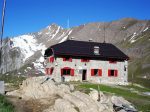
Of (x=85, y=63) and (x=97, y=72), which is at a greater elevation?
(x=85, y=63)

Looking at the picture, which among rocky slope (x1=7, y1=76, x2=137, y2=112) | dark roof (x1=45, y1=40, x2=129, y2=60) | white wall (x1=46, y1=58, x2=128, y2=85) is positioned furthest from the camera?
dark roof (x1=45, y1=40, x2=129, y2=60)

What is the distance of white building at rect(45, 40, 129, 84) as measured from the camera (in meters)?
57.7

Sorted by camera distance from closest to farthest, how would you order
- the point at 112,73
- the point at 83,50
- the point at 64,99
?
1. the point at 64,99
2. the point at 83,50
3. the point at 112,73

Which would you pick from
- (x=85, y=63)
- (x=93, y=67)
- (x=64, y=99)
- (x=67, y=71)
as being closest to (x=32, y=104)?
(x=64, y=99)

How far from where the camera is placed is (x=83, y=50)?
6041 cm

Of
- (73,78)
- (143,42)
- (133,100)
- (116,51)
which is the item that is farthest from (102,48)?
(143,42)

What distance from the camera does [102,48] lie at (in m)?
62.9

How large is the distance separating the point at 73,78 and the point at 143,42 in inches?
4902

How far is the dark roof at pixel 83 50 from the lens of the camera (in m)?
58.1

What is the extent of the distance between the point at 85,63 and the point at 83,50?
2.65 meters

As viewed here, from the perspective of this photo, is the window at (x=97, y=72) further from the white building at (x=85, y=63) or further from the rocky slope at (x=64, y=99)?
the rocky slope at (x=64, y=99)

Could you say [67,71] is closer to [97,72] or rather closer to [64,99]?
[97,72]

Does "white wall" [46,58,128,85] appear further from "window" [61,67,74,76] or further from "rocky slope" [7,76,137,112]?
"rocky slope" [7,76,137,112]

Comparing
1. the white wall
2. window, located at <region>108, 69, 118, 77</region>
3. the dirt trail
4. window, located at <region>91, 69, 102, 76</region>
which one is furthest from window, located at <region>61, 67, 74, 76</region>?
the dirt trail
